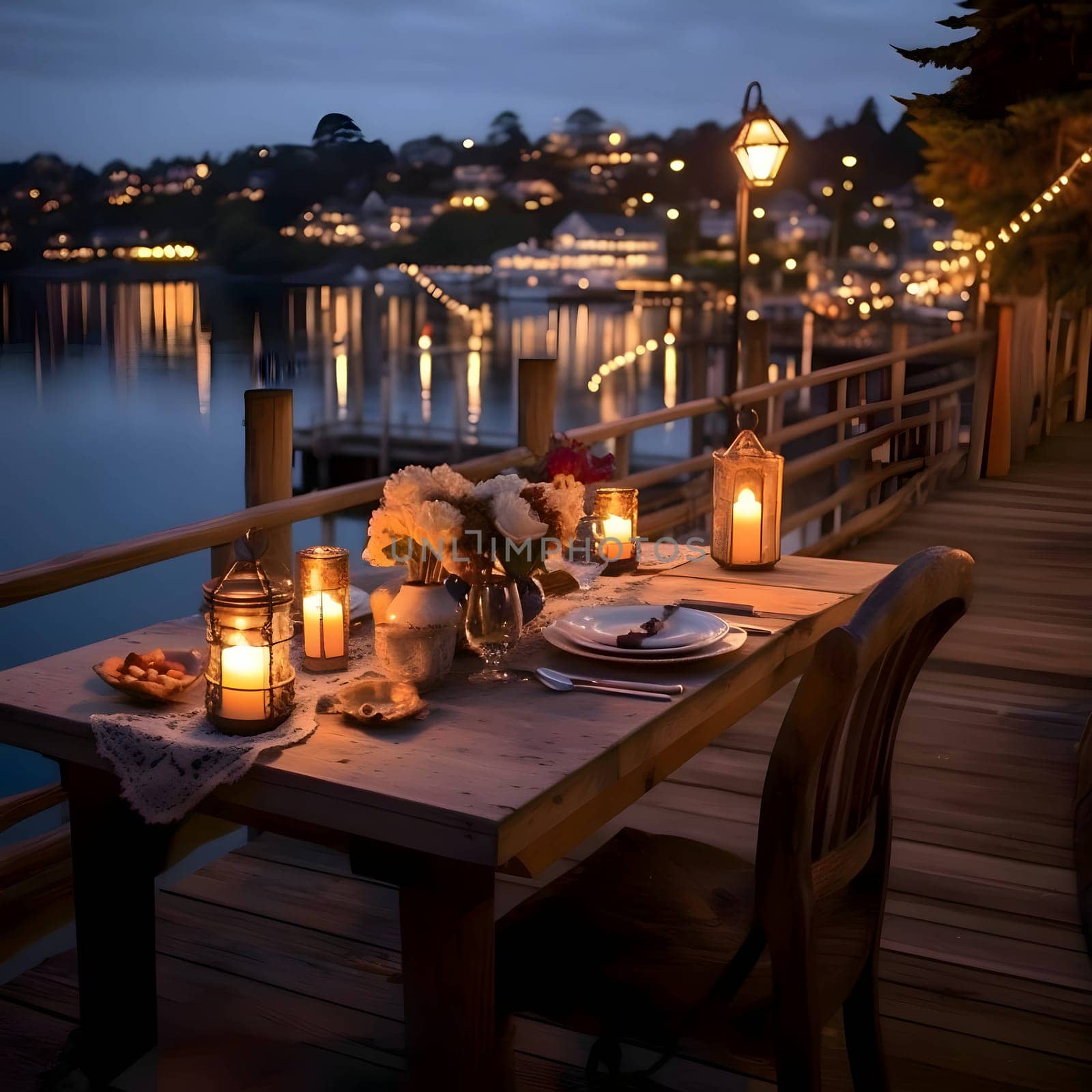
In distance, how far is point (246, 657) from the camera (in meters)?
1.37

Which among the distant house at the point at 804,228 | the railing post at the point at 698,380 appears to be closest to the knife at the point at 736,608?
the railing post at the point at 698,380

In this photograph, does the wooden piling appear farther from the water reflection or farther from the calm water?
the water reflection

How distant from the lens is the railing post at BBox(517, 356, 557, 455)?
361 cm

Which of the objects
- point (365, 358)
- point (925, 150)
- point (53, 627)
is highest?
point (925, 150)

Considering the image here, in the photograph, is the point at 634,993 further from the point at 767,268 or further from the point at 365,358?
the point at 767,268

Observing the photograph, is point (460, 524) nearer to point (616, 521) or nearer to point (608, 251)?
point (616, 521)

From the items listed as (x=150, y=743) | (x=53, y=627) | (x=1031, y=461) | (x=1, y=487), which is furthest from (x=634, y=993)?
(x=1, y=487)

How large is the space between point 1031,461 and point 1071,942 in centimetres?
697

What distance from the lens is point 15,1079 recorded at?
197 centimetres

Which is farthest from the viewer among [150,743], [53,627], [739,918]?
[53,627]

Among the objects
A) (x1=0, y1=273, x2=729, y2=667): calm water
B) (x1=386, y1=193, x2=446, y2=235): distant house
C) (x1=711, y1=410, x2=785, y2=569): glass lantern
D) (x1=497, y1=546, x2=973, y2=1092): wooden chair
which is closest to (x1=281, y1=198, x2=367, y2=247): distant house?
(x1=386, y1=193, x2=446, y2=235): distant house

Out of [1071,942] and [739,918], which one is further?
[1071,942]

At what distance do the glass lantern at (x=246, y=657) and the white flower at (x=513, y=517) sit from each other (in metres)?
0.33

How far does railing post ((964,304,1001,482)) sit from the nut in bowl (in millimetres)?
6915
